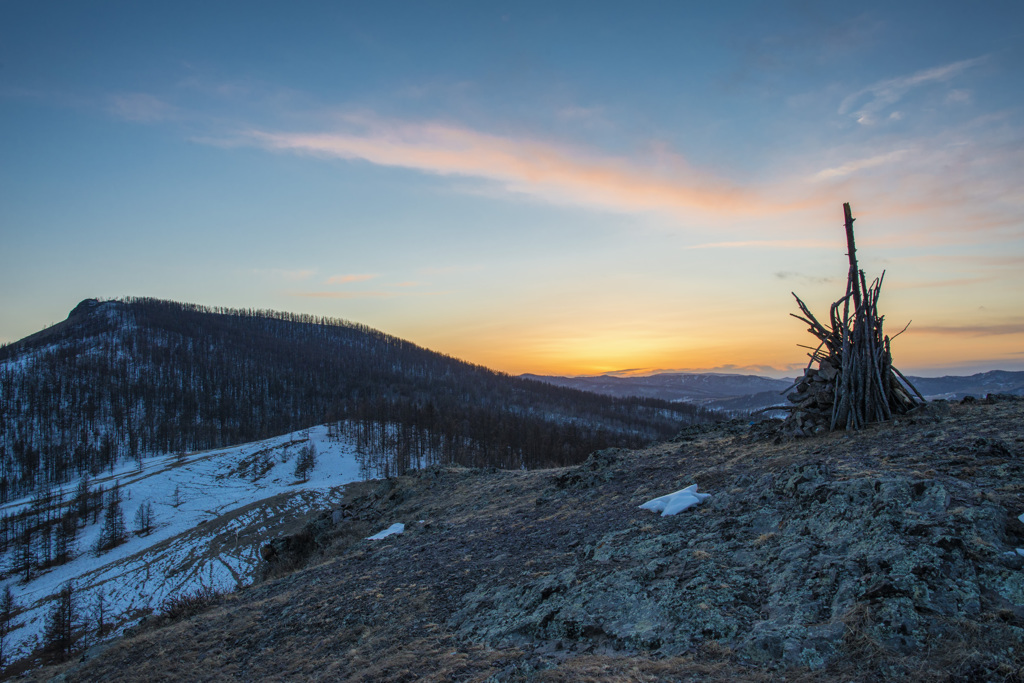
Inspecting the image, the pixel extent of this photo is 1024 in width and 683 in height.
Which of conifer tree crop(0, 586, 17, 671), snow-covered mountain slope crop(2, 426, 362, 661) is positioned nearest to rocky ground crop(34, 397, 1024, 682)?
snow-covered mountain slope crop(2, 426, 362, 661)

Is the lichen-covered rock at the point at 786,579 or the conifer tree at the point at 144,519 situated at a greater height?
the lichen-covered rock at the point at 786,579

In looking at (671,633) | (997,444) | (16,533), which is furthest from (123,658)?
(16,533)

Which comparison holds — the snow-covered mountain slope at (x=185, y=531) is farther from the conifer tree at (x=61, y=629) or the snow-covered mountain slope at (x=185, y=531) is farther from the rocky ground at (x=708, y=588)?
the rocky ground at (x=708, y=588)

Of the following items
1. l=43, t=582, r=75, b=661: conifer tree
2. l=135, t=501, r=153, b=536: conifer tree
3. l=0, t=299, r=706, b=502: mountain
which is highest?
l=0, t=299, r=706, b=502: mountain

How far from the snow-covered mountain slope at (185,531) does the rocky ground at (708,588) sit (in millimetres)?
18354

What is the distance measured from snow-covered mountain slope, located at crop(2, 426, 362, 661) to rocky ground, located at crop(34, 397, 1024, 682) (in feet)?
60.2

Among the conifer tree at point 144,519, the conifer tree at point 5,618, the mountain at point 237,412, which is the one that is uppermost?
the mountain at point 237,412

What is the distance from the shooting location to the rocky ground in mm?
4703

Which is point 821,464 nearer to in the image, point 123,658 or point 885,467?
point 885,467

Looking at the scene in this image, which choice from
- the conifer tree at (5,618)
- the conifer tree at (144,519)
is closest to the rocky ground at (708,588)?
the conifer tree at (5,618)

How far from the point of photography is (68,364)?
529ft

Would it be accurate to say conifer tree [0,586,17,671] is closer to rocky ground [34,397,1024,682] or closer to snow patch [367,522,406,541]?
rocky ground [34,397,1024,682]

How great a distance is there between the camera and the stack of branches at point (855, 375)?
11.7 metres

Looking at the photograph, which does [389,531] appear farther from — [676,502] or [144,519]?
[144,519]
